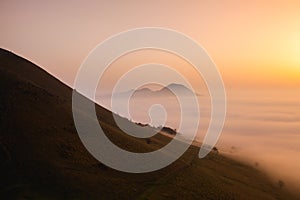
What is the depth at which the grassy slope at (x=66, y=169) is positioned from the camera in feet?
234

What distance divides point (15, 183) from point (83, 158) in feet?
71.9

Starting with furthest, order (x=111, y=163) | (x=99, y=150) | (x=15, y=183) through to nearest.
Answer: (x=99, y=150), (x=111, y=163), (x=15, y=183)

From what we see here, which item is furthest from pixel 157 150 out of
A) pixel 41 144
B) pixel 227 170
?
pixel 41 144

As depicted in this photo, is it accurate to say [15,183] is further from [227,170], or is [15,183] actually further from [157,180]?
[227,170]

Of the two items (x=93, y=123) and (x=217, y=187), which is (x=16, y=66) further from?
(x=217, y=187)

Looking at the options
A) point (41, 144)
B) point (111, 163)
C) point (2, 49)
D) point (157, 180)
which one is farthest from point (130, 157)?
point (2, 49)

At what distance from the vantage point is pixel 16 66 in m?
163

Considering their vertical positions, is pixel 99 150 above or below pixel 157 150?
below

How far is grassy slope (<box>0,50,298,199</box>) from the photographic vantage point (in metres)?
71.3

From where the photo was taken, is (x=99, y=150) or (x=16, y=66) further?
(x=16, y=66)

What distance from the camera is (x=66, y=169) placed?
3123 inches

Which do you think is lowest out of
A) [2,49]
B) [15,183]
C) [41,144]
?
[15,183]

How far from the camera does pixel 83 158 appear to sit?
88.3 m

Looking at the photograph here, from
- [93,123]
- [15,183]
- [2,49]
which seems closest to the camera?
[15,183]
